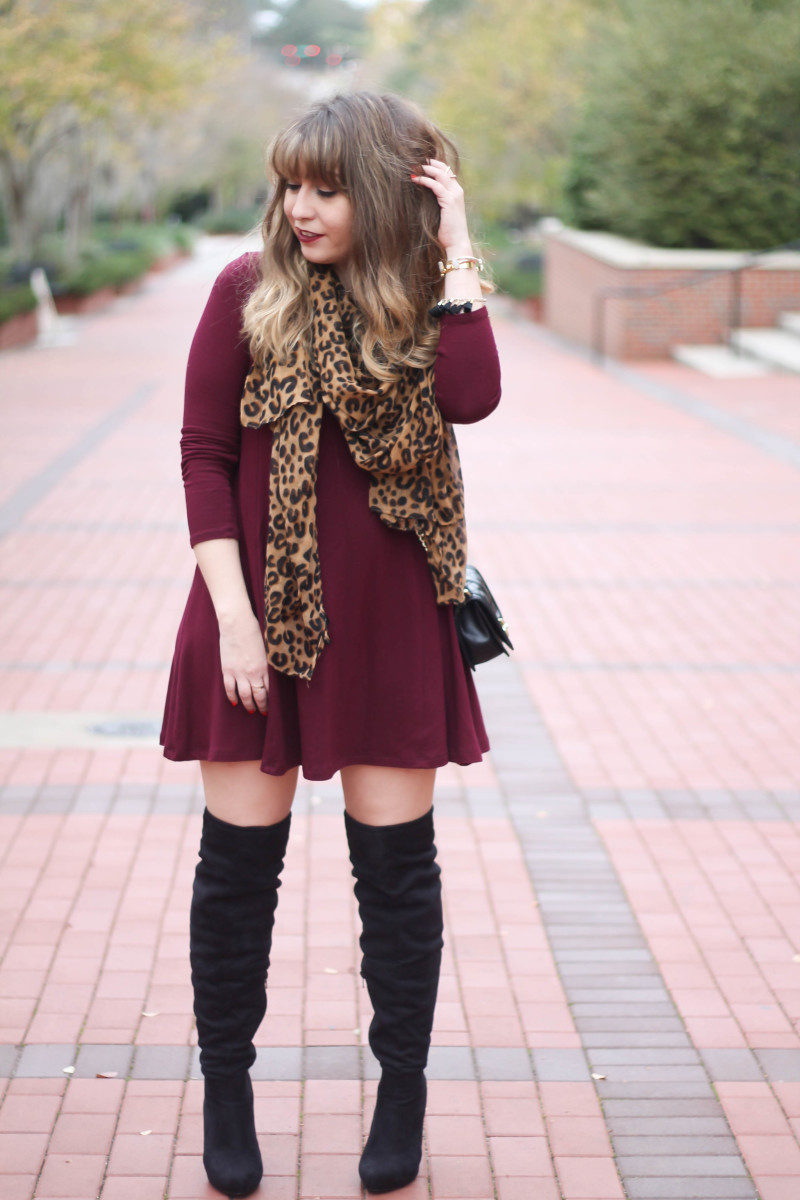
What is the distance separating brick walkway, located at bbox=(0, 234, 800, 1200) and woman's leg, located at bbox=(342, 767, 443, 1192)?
0.13 m

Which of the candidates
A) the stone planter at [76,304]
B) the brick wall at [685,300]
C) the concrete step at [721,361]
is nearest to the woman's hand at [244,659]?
the concrete step at [721,361]

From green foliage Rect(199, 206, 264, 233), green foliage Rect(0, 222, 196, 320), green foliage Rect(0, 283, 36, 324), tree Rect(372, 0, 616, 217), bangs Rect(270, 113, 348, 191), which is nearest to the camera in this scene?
bangs Rect(270, 113, 348, 191)

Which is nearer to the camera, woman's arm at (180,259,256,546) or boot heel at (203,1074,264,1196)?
woman's arm at (180,259,256,546)

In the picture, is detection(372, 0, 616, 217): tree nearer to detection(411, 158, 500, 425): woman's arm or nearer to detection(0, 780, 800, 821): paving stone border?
detection(0, 780, 800, 821): paving stone border

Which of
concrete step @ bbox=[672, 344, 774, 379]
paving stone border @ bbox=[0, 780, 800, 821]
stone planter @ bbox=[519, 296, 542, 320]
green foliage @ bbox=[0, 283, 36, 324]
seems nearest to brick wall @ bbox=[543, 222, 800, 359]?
concrete step @ bbox=[672, 344, 774, 379]

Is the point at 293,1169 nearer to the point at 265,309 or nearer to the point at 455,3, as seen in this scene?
the point at 265,309

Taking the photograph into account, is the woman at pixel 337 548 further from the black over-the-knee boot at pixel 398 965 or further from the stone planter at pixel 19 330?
the stone planter at pixel 19 330

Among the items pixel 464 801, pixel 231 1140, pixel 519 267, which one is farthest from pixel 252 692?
pixel 519 267

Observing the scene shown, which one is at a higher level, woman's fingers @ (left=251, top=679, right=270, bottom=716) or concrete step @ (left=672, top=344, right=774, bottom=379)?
woman's fingers @ (left=251, top=679, right=270, bottom=716)

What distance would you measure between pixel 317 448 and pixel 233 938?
0.85 meters

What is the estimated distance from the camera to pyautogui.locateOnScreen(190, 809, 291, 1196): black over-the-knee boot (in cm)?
237

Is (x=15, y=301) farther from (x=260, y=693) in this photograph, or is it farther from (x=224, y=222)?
(x=224, y=222)

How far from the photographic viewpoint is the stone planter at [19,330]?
2084cm

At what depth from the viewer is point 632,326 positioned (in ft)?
59.3
